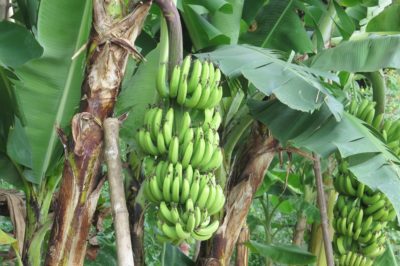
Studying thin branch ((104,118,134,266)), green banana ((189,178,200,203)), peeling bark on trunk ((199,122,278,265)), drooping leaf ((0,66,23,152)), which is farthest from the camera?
peeling bark on trunk ((199,122,278,265))

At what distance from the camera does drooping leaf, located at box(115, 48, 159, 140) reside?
5.41 feet

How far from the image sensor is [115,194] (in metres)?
1.16

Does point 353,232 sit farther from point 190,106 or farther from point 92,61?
point 92,61

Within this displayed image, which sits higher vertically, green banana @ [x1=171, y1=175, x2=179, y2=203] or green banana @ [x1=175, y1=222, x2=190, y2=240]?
green banana @ [x1=171, y1=175, x2=179, y2=203]

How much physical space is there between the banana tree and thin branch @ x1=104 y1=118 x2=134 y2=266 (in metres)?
0.04

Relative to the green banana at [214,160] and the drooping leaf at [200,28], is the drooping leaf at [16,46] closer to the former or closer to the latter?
the drooping leaf at [200,28]

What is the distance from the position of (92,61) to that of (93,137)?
18 centimetres

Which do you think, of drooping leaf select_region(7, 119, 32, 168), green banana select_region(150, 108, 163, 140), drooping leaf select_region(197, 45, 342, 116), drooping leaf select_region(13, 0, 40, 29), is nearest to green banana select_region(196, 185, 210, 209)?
green banana select_region(150, 108, 163, 140)

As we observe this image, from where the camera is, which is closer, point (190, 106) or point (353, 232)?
point (190, 106)

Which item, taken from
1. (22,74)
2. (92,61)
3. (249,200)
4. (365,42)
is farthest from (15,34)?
(365,42)

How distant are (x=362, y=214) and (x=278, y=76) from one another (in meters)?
0.70

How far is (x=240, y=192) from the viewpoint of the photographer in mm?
1797

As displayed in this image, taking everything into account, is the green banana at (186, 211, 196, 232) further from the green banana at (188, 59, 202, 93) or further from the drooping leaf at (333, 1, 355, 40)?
the drooping leaf at (333, 1, 355, 40)

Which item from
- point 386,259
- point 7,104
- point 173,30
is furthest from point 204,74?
point 386,259
